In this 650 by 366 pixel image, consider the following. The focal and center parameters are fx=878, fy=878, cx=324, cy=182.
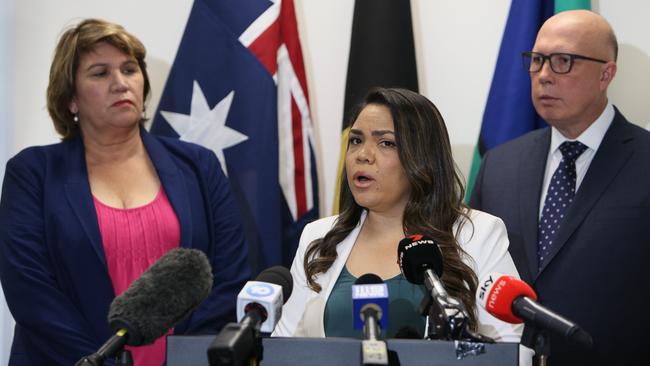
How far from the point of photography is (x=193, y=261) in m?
2.06

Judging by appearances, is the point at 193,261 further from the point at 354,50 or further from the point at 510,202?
the point at 354,50

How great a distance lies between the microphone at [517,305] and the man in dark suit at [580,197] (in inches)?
60.9

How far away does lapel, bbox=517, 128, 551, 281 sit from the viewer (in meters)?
3.45

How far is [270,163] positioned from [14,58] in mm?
1573

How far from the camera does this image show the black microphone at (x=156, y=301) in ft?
5.89

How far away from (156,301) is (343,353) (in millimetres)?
422

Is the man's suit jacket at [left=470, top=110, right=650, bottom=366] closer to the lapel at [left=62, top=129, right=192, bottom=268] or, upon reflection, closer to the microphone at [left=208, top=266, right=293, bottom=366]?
the lapel at [left=62, top=129, right=192, bottom=268]

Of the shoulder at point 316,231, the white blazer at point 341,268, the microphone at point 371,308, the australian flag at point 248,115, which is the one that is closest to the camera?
the microphone at point 371,308

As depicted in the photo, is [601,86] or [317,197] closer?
[601,86]

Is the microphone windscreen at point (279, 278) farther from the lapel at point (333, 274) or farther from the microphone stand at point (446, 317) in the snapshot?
the lapel at point (333, 274)

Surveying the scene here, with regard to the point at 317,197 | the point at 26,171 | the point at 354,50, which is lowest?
the point at 317,197

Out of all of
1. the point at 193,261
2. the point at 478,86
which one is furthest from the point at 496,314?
the point at 478,86

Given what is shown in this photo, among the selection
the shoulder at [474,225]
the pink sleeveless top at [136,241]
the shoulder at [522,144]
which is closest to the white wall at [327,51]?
the shoulder at [522,144]

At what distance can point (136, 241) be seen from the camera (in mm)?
3383
